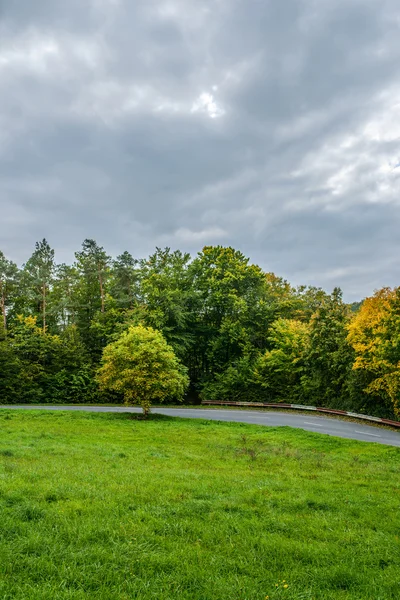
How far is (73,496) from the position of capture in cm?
660

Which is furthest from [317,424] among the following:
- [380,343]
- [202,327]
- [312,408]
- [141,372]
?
[202,327]

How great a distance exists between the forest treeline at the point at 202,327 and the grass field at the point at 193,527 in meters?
16.2

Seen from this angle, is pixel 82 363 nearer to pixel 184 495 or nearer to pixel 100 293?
pixel 100 293

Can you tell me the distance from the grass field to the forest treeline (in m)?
16.2

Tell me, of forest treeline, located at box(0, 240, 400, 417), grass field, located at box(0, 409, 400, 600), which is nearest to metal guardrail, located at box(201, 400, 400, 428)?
forest treeline, located at box(0, 240, 400, 417)

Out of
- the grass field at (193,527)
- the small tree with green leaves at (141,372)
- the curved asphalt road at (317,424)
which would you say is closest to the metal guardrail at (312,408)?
the curved asphalt road at (317,424)

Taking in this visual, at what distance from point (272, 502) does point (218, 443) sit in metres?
8.03

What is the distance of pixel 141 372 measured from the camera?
22047 millimetres

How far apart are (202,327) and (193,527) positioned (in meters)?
34.7

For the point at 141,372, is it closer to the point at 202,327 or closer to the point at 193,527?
the point at 193,527

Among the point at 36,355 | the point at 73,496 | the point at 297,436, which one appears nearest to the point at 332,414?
the point at 297,436

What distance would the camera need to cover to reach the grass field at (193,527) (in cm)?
411

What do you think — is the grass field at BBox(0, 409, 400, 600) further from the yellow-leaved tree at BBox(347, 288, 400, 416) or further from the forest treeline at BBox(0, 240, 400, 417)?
A: the forest treeline at BBox(0, 240, 400, 417)

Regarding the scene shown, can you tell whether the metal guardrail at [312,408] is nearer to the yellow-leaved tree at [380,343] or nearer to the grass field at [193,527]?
the yellow-leaved tree at [380,343]
